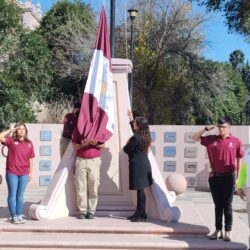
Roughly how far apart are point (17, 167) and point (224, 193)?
3.01 meters

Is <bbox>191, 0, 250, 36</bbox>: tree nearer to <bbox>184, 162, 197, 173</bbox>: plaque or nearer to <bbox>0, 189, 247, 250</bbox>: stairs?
<bbox>184, 162, 197, 173</bbox>: plaque

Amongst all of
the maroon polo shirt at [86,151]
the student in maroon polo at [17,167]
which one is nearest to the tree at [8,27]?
the maroon polo shirt at [86,151]

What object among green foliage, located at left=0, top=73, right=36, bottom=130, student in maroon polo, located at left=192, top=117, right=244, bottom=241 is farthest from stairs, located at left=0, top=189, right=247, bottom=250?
green foliage, located at left=0, top=73, right=36, bottom=130

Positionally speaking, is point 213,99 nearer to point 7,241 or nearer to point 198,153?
point 198,153

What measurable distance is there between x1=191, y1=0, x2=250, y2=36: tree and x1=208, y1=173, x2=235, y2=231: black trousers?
14136mm

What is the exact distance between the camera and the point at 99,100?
27.3 feet

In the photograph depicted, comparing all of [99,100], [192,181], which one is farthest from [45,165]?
[99,100]

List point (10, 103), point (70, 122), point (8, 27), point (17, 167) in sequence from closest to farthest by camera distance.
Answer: point (17, 167), point (70, 122), point (10, 103), point (8, 27)

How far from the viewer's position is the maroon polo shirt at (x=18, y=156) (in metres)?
7.47

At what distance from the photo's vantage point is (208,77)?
27.0 meters

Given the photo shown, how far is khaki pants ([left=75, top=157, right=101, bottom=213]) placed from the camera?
789 cm

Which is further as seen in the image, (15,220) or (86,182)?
(86,182)

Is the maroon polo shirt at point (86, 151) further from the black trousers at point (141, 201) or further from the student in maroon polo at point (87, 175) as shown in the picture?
the black trousers at point (141, 201)

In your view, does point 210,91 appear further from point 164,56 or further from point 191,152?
point 191,152
